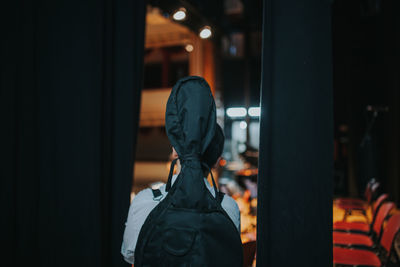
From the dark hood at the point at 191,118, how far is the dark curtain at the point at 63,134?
0.95 metres

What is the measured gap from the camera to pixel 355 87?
7.67m

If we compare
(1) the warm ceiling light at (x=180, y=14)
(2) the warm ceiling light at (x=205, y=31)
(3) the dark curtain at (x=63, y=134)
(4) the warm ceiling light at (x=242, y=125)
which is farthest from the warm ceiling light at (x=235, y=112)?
(3) the dark curtain at (x=63, y=134)

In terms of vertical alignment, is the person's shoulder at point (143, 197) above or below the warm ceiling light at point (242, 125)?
below

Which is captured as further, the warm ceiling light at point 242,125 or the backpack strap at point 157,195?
the warm ceiling light at point 242,125

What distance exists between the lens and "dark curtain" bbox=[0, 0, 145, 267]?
1.59 metres

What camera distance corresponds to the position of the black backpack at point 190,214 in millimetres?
907

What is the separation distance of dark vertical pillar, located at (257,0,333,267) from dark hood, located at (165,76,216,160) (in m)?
0.37

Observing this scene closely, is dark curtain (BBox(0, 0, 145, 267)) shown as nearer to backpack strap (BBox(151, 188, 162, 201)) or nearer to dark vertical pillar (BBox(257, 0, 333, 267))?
backpack strap (BBox(151, 188, 162, 201))

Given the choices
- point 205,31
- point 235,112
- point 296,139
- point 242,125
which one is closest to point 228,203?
point 296,139

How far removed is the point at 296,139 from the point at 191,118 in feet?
1.75

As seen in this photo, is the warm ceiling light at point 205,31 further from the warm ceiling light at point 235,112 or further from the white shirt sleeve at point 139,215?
the warm ceiling light at point 235,112

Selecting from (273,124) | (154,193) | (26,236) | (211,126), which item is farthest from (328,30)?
(26,236)

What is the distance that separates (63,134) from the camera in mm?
1703

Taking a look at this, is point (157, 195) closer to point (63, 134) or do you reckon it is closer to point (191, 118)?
point (191, 118)
